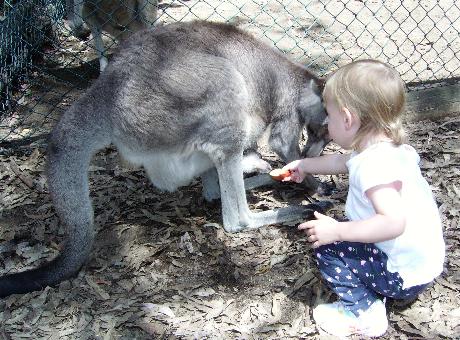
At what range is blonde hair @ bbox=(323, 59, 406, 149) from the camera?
2156 millimetres

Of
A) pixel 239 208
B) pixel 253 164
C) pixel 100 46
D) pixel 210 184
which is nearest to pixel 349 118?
pixel 239 208

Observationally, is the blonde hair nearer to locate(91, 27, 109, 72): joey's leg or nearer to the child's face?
the child's face

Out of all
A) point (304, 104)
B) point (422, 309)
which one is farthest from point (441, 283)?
point (304, 104)

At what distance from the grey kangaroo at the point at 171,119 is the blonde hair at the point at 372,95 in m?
0.82

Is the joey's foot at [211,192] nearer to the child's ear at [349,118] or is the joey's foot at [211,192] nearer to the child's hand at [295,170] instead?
the child's hand at [295,170]

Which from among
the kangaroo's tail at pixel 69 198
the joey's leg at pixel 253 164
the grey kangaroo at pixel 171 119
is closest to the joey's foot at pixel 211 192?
the grey kangaroo at pixel 171 119

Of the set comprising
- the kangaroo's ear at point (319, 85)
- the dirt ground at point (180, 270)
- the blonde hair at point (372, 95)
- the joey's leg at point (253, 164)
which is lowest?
the dirt ground at point (180, 270)

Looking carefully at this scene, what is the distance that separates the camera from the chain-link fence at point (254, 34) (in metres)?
4.44

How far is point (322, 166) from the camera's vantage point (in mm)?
2604

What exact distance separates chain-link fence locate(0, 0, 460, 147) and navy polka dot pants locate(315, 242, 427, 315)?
2274mm

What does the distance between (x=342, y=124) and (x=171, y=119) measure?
0.90 metres

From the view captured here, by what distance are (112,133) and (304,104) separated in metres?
1.08

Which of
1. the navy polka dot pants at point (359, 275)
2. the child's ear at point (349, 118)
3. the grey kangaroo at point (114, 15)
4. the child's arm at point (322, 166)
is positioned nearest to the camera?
the child's ear at point (349, 118)

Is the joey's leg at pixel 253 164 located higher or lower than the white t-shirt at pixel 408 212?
lower
